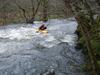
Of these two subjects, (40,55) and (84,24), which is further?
(40,55)

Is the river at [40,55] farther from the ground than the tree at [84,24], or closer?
closer

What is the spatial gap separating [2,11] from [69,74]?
17220 mm

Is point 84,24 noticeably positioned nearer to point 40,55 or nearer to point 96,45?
point 96,45

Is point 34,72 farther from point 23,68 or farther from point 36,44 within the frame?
point 36,44

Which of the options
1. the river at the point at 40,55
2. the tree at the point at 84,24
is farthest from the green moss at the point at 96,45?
the tree at the point at 84,24

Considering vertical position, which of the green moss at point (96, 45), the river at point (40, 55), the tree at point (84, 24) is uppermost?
the tree at point (84, 24)

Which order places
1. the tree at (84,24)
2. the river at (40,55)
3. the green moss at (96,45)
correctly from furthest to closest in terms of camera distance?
the green moss at (96,45), the river at (40,55), the tree at (84,24)

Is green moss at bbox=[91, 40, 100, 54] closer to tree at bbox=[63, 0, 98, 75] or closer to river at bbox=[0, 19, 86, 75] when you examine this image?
river at bbox=[0, 19, 86, 75]

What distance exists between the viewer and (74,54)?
922 cm

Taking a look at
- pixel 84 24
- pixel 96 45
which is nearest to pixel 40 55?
pixel 96 45

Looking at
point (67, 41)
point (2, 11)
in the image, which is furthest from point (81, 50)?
point (2, 11)

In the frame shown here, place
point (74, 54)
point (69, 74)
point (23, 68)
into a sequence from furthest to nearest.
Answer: point (74, 54) → point (23, 68) → point (69, 74)

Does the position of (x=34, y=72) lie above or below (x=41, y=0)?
below

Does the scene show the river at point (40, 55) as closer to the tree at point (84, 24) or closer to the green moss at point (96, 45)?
the green moss at point (96, 45)
